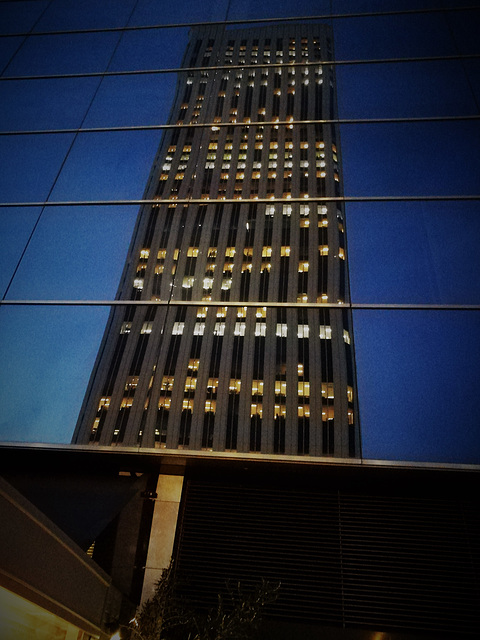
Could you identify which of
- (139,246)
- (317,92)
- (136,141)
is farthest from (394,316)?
(136,141)

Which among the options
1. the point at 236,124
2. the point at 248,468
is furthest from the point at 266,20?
the point at 248,468

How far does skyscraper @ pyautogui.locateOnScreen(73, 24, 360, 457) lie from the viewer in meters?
4.02

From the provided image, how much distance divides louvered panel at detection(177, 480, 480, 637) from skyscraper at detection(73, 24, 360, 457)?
1009mm

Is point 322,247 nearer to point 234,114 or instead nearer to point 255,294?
point 255,294

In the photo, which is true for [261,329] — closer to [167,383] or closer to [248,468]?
[167,383]

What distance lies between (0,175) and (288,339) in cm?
451

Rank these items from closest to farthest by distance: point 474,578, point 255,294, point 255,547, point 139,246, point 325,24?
point 474,578
point 255,547
point 255,294
point 139,246
point 325,24

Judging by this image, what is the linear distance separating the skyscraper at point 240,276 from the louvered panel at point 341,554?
101 cm

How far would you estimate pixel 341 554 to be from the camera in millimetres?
4223

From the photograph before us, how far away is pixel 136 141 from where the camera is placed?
609cm

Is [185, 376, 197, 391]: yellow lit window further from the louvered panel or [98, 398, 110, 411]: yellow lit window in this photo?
the louvered panel

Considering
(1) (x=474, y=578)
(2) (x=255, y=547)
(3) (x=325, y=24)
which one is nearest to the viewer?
(1) (x=474, y=578)

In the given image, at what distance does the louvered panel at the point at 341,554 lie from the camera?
157 inches

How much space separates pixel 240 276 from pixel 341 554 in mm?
3026
